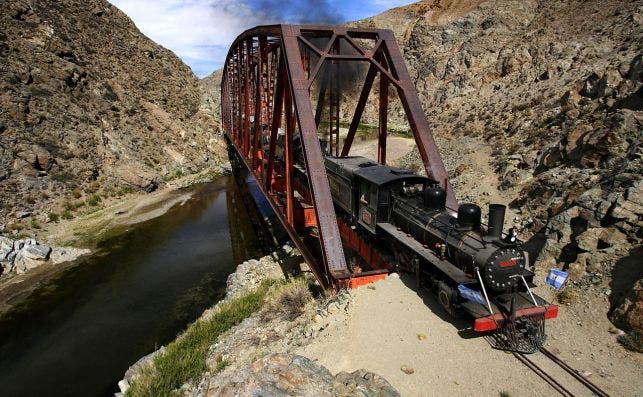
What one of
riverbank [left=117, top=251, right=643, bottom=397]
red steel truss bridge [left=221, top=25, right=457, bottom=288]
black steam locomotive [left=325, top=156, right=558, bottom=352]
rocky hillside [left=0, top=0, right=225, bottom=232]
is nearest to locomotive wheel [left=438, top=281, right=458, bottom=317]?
black steam locomotive [left=325, top=156, right=558, bottom=352]

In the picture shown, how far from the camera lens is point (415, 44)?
6600 centimetres

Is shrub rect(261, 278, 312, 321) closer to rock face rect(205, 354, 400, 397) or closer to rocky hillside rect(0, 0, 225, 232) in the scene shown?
rock face rect(205, 354, 400, 397)

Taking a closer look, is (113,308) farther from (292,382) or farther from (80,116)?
(80,116)

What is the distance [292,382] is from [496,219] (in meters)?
6.13

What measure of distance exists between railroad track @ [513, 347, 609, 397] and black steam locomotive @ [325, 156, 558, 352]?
0.24 metres

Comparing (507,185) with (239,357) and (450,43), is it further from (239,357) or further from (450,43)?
(450,43)

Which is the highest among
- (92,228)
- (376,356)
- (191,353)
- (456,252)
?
(456,252)

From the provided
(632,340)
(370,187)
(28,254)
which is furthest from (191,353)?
(28,254)

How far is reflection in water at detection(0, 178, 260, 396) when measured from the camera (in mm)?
13672

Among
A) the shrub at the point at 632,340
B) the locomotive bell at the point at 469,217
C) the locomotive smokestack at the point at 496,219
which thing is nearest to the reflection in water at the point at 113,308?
the locomotive bell at the point at 469,217

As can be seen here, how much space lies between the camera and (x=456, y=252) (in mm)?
9742

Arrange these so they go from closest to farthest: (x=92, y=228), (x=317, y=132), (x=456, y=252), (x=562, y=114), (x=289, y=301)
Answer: (x=456, y=252), (x=289, y=301), (x=317, y=132), (x=562, y=114), (x=92, y=228)

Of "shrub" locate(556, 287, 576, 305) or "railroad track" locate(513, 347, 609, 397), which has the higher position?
"shrub" locate(556, 287, 576, 305)

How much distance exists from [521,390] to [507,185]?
15.1m
